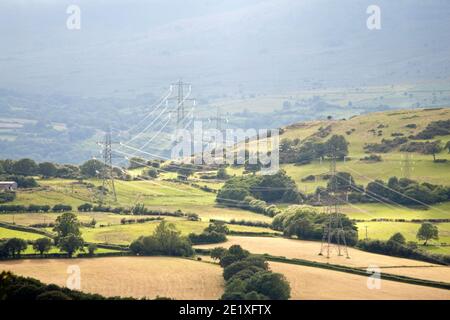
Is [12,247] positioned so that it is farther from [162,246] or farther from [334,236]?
[334,236]

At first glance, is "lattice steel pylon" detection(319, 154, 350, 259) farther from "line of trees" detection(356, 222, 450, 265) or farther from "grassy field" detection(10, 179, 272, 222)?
"grassy field" detection(10, 179, 272, 222)

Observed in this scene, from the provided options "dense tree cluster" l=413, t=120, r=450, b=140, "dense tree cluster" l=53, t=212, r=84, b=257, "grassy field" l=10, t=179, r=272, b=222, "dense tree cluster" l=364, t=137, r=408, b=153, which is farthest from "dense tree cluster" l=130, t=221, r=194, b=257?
"dense tree cluster" l=413, t=120, r=450, b=140

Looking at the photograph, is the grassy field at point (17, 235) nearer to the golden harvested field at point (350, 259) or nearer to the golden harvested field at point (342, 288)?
the golden harvested field at point (350, 259)

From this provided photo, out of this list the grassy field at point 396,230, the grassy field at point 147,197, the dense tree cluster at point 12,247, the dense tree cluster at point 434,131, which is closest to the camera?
the dense tree cluster at point 12,247

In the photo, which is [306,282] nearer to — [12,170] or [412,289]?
[412,289]

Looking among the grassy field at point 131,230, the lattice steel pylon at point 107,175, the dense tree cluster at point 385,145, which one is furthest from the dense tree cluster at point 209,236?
the dense tree cluster at point 385,145

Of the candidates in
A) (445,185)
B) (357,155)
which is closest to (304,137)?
(357,155)
